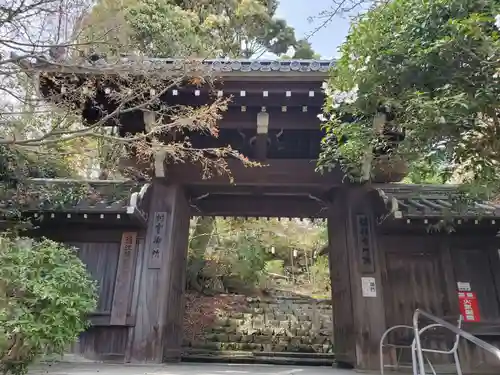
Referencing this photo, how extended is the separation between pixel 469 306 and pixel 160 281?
4492mm

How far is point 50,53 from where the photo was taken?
15.2 ft

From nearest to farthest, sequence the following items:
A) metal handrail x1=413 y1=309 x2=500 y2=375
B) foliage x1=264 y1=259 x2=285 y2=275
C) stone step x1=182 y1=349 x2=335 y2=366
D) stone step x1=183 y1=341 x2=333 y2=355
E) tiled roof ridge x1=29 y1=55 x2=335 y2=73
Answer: metal handrail x1=413 y1=309 x2=500 y2=375 → tiled roof ridge x1=29 y1=55 x2=335 y2=73 → stone step x1=182 y1=349 x2=335 y2=366 → stone step x1=183 y1=341 x2=333 y2=355 → foliage x1=264 y1=259 x2=285 y2=275

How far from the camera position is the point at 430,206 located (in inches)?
227

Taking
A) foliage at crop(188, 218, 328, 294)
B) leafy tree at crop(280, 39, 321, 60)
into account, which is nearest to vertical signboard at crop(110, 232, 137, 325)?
foliage at crop(188, 218, 328, 294)

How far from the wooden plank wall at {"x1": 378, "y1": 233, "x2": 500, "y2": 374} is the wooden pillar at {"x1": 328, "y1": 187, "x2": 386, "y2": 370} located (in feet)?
1.14

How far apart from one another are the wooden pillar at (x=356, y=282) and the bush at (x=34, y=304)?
353 cm

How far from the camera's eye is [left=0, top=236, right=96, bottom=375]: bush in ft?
11.6

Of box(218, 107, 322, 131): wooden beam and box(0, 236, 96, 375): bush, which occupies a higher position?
box(218, 107, 322, 131): wooden beam

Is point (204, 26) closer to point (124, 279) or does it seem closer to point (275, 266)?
point (275, 266)

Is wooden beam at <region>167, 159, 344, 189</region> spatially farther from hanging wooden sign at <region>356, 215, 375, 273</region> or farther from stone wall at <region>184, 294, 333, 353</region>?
stone wall at <region>184, 294, 333, 353</region>

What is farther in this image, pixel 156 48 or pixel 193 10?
pixel 193 10

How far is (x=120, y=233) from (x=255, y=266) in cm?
732

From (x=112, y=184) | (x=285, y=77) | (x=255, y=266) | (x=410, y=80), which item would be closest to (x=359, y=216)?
(x=285, y=77)

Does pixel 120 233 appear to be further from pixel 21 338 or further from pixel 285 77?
pixel 285 77
